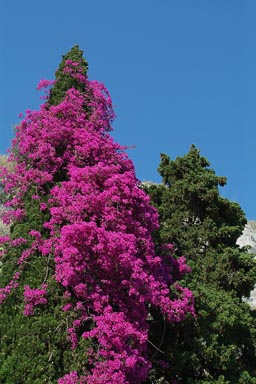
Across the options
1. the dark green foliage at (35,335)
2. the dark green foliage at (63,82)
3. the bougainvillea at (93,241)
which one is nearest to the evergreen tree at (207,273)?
the bougainvillea at (93,241)

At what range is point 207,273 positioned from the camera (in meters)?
13.9

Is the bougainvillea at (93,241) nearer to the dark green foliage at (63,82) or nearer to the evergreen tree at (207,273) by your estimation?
the dark green foliage at (63,82)

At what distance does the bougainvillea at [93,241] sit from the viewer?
920 cm

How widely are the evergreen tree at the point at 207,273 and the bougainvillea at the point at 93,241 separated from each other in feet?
3.78

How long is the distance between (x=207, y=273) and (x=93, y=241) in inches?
210

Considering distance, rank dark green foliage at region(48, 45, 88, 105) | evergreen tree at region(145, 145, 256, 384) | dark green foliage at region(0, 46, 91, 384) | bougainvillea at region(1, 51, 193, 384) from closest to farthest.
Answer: dark green foliage at region(0, 46, 91, 384) < bougainvillea at region(1, 51, 193, 384) < evergreen tree at region(145, 145, 256, 384) < dark green foliage at region(48, 45, 88, 105)

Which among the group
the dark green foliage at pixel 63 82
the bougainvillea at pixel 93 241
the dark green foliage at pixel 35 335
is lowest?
the dark green foliage at pixel 35 335

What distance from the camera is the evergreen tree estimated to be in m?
11.8

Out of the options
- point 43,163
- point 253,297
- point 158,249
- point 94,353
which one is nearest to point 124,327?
point 94,353

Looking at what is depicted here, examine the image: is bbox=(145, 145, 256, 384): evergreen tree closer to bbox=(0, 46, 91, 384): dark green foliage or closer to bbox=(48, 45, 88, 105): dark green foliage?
bbox=(0, 46, 91, 384): dark green foliage

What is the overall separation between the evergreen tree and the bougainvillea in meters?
1.15

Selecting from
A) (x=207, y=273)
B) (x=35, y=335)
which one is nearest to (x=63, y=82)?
(x=207, y=273)

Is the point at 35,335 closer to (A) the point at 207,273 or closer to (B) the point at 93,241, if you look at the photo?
(B) the point at 93,241

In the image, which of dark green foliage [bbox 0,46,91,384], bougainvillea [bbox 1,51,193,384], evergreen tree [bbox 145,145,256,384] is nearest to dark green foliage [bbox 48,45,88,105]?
bougainvillea [bbox 1,51,193,384]
